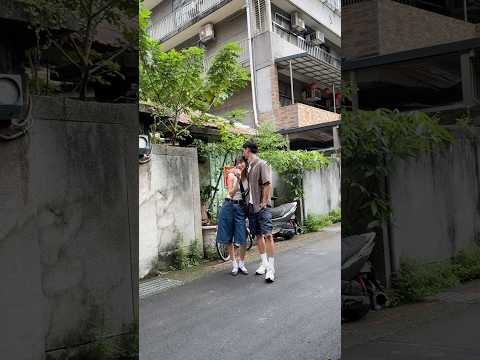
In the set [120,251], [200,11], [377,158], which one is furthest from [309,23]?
[120,251]

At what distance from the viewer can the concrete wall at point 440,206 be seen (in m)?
1.11

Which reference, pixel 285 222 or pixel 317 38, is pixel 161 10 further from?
pixel 285 222

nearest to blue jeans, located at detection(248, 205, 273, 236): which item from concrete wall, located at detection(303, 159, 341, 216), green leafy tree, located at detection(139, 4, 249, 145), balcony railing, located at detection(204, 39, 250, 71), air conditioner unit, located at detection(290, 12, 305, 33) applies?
concrete wall, located at detection(303, 159, 341, 216)

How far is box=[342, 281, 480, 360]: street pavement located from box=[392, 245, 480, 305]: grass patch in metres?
0.02

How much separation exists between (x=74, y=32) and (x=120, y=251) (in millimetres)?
469

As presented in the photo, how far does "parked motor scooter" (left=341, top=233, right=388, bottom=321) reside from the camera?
3.85ft

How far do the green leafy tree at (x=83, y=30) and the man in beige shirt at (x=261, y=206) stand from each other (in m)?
0.35

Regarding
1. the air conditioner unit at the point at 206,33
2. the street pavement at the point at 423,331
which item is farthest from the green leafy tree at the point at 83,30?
the street pavement at the point at 423,331

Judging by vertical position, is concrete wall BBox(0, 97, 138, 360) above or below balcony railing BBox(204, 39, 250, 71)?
below

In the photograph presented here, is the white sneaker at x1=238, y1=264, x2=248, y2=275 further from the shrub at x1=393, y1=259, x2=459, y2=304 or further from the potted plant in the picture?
the shrub at x1=393, y1=259, x2=459, y2=304

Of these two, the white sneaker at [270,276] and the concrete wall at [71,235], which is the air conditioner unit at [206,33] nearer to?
the concrete wall at [71,235]

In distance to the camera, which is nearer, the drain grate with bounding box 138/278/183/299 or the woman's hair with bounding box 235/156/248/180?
the drain grate with bounding box 138/278/183/299

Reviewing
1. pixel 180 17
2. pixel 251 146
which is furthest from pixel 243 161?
pixel 180 17

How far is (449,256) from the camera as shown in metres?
1.13
